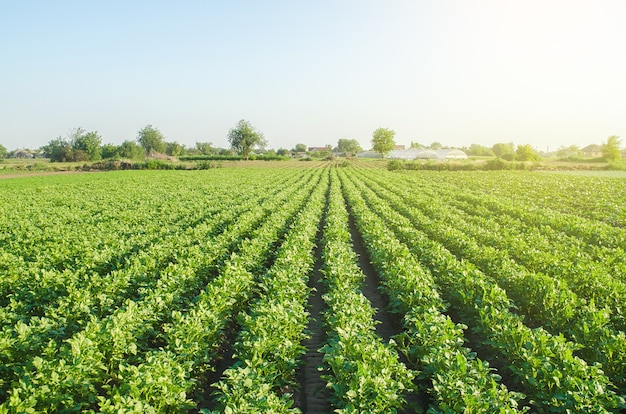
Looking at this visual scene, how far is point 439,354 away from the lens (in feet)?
16.2

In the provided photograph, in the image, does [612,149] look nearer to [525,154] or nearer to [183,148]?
[525,154]

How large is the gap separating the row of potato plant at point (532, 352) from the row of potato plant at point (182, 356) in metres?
4.46

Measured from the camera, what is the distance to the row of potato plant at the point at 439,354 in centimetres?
422

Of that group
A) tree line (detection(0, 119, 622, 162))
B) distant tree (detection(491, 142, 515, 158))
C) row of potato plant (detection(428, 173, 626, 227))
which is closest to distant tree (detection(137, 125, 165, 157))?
tree line (detection(0, 119, 622, 162))

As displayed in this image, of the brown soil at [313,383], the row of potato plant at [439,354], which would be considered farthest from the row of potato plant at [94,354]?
the row of potato plant at [439,354]

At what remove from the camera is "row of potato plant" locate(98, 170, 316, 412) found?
4.26 m

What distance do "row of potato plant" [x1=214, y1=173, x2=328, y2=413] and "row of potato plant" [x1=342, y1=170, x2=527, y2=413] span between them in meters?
1.79

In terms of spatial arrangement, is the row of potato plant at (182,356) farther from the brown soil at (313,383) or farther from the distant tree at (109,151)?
the distant tree at (109,151)

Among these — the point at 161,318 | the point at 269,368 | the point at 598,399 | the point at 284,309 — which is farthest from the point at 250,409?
the point at 598,399

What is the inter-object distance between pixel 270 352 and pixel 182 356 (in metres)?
1.23

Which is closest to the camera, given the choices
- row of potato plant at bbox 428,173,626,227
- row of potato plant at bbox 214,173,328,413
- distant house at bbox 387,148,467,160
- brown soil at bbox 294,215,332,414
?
row of potato plant at bbox 214,173,328,413

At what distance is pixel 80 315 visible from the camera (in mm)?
6512

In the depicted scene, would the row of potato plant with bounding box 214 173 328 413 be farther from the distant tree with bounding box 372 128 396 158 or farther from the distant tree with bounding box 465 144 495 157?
the distant tree with bounding box 465 144 495 157

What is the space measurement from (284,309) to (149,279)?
4270 millimetres
